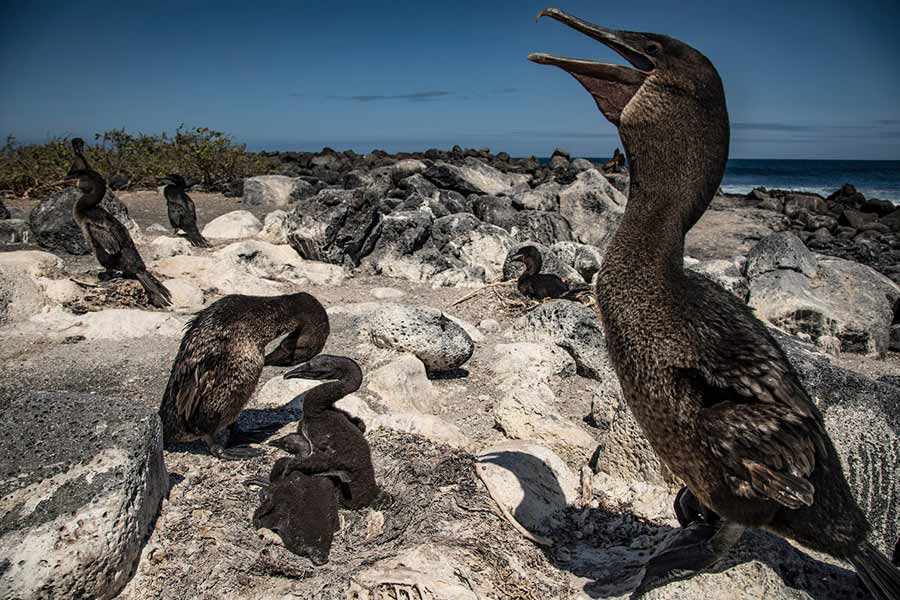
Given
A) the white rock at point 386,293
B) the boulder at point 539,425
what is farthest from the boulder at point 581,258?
the boulder at point 539,425

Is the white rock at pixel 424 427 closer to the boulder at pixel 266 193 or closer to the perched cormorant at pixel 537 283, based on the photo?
the perched cormorant at pixel 537 283

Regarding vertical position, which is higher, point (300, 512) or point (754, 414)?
point (754, 414)

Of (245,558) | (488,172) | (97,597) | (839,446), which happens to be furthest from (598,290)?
(488,172)

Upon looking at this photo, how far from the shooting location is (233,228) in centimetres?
1220

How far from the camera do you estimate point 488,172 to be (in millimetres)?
18891

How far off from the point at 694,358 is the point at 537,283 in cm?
621

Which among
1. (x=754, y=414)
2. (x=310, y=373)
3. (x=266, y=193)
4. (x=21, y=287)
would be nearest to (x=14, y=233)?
(x=21, y=287)

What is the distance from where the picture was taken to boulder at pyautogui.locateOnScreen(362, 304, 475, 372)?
6.08 meters

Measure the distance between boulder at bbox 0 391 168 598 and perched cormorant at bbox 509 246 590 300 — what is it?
20.4ft

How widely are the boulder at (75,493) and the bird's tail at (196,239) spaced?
8.37 meters

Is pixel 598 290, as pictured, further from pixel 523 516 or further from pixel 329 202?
pixel 329 202

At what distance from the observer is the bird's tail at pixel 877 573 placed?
2.21 metres

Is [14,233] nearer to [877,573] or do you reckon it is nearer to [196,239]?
[196,239]

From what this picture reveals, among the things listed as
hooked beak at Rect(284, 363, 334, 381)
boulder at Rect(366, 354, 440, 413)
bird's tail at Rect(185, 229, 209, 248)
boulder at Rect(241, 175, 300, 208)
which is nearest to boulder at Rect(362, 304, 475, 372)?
boulder at Rect(366, 354, 440, 413)
